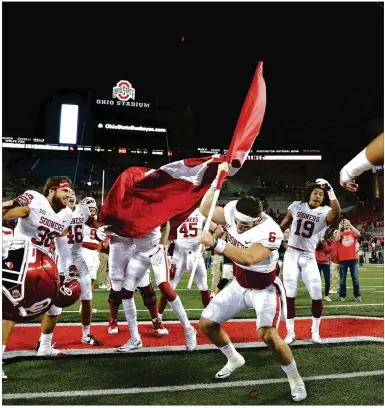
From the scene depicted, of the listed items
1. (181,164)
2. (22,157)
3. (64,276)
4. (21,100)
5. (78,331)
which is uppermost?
(21,100)

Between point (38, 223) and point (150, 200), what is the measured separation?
1490mm

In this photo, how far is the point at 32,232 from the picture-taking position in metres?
4.29

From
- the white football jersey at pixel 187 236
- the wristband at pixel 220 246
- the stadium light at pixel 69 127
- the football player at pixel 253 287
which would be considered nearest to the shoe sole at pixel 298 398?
the football player at pixel 253 287

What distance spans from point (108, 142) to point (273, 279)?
31620 mm

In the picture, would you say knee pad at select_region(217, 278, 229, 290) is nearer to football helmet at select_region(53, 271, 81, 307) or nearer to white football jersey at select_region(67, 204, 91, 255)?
white football jersey at select_region(67, 204, 91, 255)

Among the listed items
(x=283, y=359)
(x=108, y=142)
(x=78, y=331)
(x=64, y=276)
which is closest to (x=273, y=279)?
(x=283, y=359)

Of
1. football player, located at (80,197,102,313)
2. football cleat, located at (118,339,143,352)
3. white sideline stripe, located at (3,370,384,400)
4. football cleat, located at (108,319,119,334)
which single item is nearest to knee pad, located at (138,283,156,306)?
football cleat, located at (108,319,119,334)

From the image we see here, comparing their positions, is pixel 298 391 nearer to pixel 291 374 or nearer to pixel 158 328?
pixel 291 374

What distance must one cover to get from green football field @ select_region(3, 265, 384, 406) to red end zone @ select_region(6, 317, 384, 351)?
0.47 meters

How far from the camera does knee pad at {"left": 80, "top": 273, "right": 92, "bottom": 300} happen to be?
5.54 meters

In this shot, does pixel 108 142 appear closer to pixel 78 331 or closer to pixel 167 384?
pixel 78 331

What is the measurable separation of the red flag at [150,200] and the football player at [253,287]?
1059mm

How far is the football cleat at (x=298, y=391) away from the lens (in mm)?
3535

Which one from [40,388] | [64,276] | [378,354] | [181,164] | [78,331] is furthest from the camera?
[78,331]
